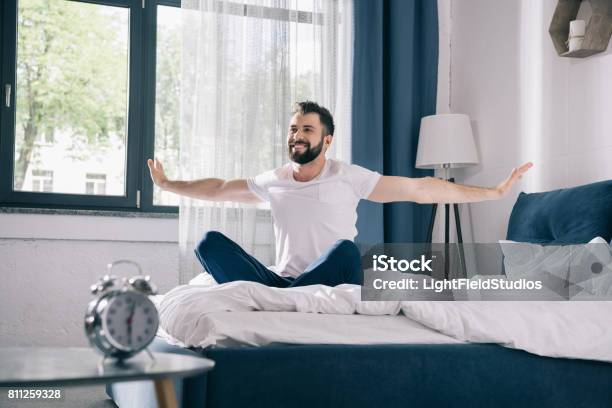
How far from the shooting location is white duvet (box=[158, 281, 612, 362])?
2.14 meters

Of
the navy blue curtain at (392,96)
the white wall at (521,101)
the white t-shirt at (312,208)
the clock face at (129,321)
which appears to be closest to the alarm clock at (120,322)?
the clock face at (129,321)

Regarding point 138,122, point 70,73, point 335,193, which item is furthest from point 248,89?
point 335,193

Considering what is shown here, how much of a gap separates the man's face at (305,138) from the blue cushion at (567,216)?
96 centimetres

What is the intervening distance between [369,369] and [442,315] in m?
0.28

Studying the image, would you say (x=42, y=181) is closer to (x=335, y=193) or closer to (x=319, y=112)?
(x=319, y=112)

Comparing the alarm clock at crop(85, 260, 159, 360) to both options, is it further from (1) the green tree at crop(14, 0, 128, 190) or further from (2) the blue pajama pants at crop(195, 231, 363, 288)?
(1) the green tree at crop(14, 0, 128, 190)

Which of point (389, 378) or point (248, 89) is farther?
point (248, 89)

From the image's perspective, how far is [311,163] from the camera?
11.2 feet

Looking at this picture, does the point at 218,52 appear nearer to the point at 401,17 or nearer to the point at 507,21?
the point at 401,17

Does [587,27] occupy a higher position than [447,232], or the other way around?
[587,27]

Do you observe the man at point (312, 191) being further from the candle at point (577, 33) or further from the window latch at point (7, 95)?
the window latch at point (7, 95)

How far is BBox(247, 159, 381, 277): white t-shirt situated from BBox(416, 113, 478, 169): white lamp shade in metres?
0.93

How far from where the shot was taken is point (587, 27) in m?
3.41

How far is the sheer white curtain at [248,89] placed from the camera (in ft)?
13.8
